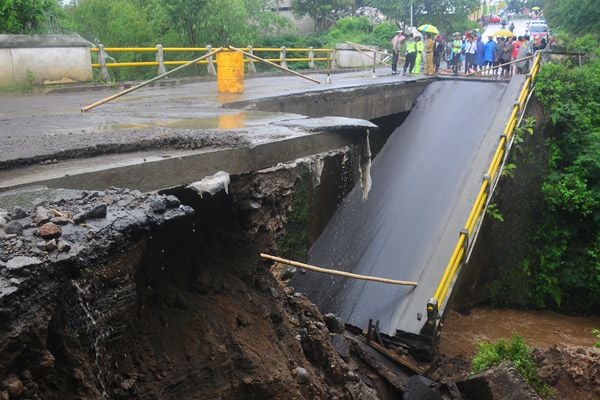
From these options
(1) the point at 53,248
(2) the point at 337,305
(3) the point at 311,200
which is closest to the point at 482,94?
(3) the point at 311,200

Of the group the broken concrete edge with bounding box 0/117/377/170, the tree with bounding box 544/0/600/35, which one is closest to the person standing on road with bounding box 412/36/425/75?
the tree with bounding box 544/0/600/35

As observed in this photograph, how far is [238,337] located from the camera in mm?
4180

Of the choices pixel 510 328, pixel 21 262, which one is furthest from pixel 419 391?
pixel 21 262

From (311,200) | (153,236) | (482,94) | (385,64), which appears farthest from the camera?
(385,64)

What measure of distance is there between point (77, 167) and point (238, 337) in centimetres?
165

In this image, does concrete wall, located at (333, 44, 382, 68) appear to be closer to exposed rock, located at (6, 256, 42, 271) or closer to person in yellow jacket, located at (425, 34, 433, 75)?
person in yellow jacket, located at (425, 34, 433, 75)

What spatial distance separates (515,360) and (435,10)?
29891mm

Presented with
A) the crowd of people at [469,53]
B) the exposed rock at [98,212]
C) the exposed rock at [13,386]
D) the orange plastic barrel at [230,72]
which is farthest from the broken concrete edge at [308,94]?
the exposed rock at [13,386]

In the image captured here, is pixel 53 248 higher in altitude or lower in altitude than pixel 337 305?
higher

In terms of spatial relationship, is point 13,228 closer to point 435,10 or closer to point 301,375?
point 301,375

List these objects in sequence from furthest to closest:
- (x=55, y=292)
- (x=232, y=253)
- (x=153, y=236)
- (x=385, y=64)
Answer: (x=385, y=64), (x=232, y=253), (x=153, y=236), (x=55, y=292)

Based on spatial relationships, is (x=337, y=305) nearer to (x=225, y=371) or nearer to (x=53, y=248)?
(x=225, y=371)

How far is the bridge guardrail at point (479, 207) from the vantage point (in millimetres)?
7742

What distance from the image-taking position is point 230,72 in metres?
10.2
